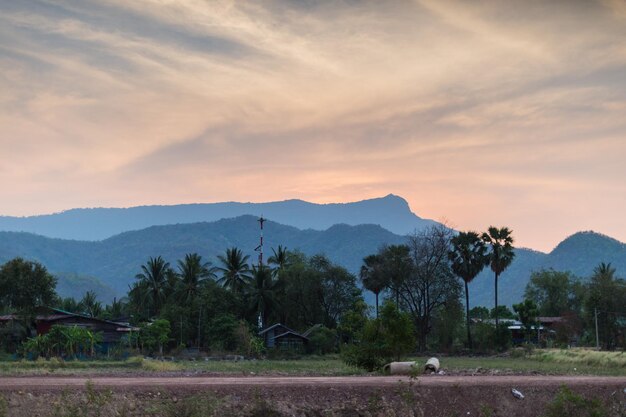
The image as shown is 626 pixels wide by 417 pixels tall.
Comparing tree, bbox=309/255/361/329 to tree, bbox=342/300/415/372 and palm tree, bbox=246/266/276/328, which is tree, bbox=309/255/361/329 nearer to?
palm tree, bbox=246/266/276/328

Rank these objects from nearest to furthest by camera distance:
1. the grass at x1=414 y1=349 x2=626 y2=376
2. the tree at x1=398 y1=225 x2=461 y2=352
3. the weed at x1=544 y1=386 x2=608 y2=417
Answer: the weed at x1=544 y1=386 x2=608 y2=417, the grass at x1=414 y1=349 x2=626 y2=376, the tree at x1=398 y1=225 x2=461 y2=352

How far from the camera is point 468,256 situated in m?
98.7

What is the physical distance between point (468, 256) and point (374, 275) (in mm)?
13681

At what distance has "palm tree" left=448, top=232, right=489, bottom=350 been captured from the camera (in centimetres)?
9819

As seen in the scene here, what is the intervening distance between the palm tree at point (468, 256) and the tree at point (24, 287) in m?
51.4

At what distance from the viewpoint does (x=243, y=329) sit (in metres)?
84.1

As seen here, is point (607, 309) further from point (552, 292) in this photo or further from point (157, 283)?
point (157, 283)

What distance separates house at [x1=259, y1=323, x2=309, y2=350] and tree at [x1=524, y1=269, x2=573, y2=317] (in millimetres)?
67235

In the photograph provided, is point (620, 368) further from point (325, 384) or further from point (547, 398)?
point (325, 384)

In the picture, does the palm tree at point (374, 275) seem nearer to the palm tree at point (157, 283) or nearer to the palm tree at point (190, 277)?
the palm tree at point (190, 277)

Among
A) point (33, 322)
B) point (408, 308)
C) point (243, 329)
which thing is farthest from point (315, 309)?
point (33, 322)

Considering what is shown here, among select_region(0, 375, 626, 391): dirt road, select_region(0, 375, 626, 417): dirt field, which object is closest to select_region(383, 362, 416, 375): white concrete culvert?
select_region(0, 375, 626, 391): dirt road

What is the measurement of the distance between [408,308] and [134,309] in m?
42.6

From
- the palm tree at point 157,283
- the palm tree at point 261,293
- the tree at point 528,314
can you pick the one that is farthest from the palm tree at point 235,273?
the tree at point 528,314
